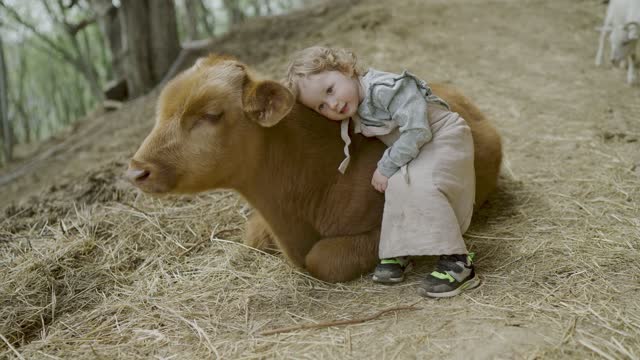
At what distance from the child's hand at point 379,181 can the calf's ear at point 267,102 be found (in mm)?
614

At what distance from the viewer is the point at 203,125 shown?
3.04 m

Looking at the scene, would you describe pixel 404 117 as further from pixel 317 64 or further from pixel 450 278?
pixel 450 278

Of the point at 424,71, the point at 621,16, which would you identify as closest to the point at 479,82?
the point at 424,71

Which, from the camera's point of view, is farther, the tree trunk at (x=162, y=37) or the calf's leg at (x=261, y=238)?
the tree trunk at (x=162, y=37)

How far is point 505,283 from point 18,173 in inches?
264

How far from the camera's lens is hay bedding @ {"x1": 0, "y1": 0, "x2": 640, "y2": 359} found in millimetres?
2650

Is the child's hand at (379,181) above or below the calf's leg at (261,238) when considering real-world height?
above

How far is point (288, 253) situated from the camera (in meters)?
3.43

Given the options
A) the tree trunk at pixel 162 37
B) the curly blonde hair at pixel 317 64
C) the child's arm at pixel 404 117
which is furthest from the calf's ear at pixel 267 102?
the tree trunk at pixel 162 37

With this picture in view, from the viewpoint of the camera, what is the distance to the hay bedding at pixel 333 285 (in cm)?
265

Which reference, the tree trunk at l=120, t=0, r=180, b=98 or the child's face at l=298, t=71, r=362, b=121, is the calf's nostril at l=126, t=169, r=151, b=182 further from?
the tree trunk at l=120, t=0, r=180, b=98

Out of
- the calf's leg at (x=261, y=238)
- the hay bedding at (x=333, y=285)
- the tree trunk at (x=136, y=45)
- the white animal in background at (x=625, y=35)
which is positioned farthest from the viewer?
the tree trunk at (x=136, y=45)

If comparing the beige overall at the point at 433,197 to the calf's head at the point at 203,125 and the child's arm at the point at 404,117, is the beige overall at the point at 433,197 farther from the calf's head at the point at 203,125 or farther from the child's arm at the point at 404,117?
the calf's head at the point at 203,125

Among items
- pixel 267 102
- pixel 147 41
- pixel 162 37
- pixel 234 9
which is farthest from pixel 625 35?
pixel 234 9
